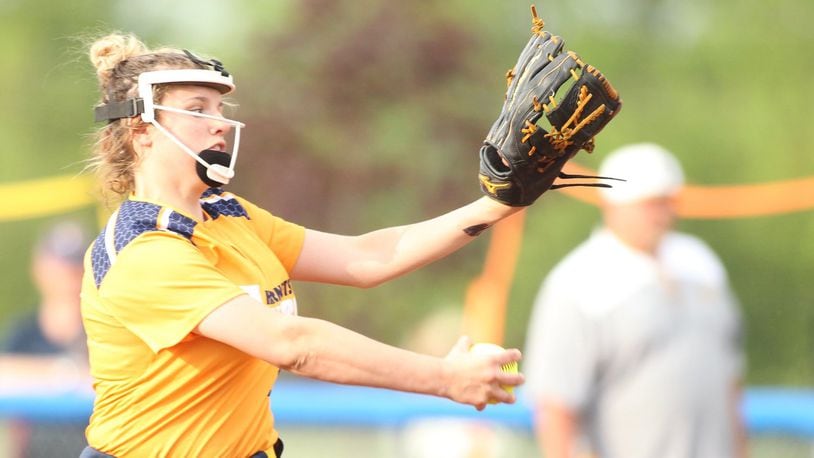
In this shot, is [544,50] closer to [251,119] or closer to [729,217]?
[251,119]

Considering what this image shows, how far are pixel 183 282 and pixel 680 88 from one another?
10976mm

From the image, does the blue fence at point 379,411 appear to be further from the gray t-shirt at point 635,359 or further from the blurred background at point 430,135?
the blurred background at point 430,135

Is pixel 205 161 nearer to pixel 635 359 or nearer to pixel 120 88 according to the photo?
pixel 120 88

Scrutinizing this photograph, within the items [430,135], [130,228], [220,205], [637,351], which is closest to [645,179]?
[637,351]

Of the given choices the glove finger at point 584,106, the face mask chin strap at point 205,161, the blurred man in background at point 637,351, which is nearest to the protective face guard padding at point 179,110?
the face mask chin strap at point 205,161

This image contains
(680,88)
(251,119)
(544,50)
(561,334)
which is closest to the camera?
(544,50)

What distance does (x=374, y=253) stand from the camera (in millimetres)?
3686

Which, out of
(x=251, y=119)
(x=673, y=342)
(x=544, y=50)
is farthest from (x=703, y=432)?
(x=251, y=119)

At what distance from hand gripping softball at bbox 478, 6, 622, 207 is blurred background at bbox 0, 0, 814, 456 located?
7.99 meters

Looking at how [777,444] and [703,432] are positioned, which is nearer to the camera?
[703,432]

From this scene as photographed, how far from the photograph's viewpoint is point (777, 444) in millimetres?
5941

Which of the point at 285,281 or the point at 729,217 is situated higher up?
the point at 729,217

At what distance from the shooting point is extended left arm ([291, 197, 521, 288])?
3.61m

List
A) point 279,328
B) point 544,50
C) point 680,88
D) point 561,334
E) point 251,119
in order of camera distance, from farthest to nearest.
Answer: point 680,88 < point 251,119 < point 561,334 < point 544,50 < point 279,328
